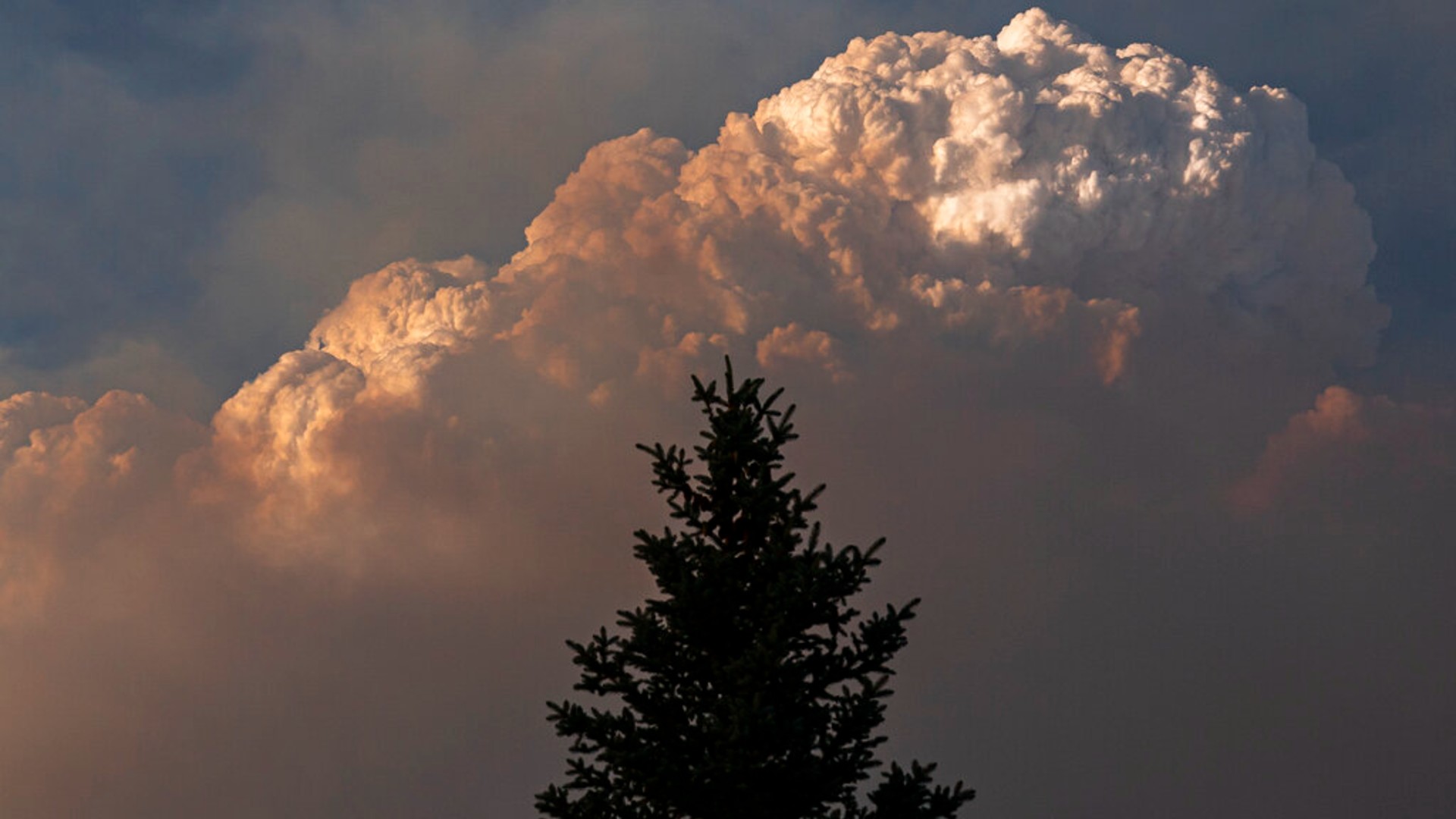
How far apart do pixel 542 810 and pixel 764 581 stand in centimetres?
451

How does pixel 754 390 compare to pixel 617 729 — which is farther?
pixel 754 390

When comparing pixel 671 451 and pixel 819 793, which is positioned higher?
pixel 671 451

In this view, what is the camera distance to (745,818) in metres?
19.8

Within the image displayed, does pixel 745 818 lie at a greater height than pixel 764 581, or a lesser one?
lesser

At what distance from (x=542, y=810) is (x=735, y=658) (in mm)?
3662

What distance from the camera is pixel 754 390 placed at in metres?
21.5

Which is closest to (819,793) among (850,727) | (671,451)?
(850,727)

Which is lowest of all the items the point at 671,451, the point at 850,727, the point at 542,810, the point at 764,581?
the point at 542,810

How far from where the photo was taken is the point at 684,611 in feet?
67.4

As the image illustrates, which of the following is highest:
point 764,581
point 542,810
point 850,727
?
point 764,581

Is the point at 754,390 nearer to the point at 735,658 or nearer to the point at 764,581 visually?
the point at 764,581

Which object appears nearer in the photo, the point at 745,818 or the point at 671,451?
the point at 745,818

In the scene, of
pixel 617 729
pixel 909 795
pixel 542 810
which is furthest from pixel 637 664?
pixel 909 795

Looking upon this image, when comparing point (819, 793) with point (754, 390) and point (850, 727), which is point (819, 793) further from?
point (754, 390)
